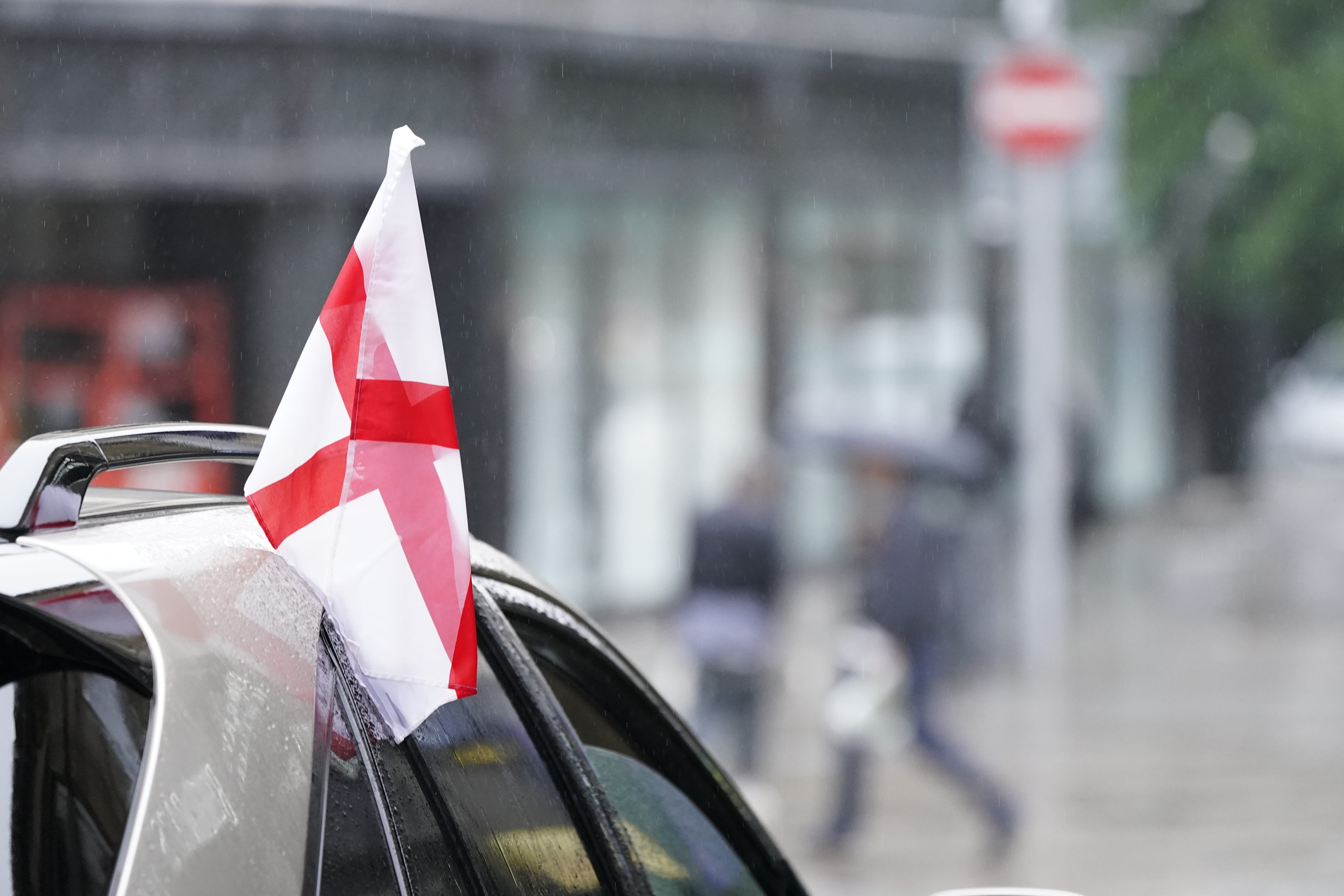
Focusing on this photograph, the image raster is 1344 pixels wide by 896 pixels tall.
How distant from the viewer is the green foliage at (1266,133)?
38.6ft

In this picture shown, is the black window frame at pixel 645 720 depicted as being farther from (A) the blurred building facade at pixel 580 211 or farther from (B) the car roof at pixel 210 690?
(A) the blurred building facade at pixel 580 211

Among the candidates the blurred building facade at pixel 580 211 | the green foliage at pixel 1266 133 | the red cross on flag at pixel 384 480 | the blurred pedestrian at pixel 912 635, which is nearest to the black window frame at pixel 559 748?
the red cross on flag at pixel 384 480

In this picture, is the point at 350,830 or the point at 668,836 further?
the point at 668,836

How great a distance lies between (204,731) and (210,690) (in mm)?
37

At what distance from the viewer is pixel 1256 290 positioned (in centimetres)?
1416

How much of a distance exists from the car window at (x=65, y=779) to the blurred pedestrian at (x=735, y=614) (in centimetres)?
609

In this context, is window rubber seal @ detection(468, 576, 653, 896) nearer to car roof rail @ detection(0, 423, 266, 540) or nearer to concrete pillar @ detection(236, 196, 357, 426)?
car roof rail @ detection(0, 423, 266, 540)

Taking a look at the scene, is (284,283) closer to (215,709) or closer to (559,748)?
(559,748)

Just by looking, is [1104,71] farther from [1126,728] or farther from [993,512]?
[1126,728]

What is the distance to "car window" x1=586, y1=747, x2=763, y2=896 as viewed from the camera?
6.73 ft

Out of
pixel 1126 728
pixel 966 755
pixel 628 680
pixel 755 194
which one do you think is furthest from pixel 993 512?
pixel 628 680

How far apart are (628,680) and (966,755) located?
5167 millimetres

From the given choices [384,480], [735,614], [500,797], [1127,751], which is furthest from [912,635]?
[384,480]

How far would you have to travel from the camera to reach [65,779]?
1.41m
